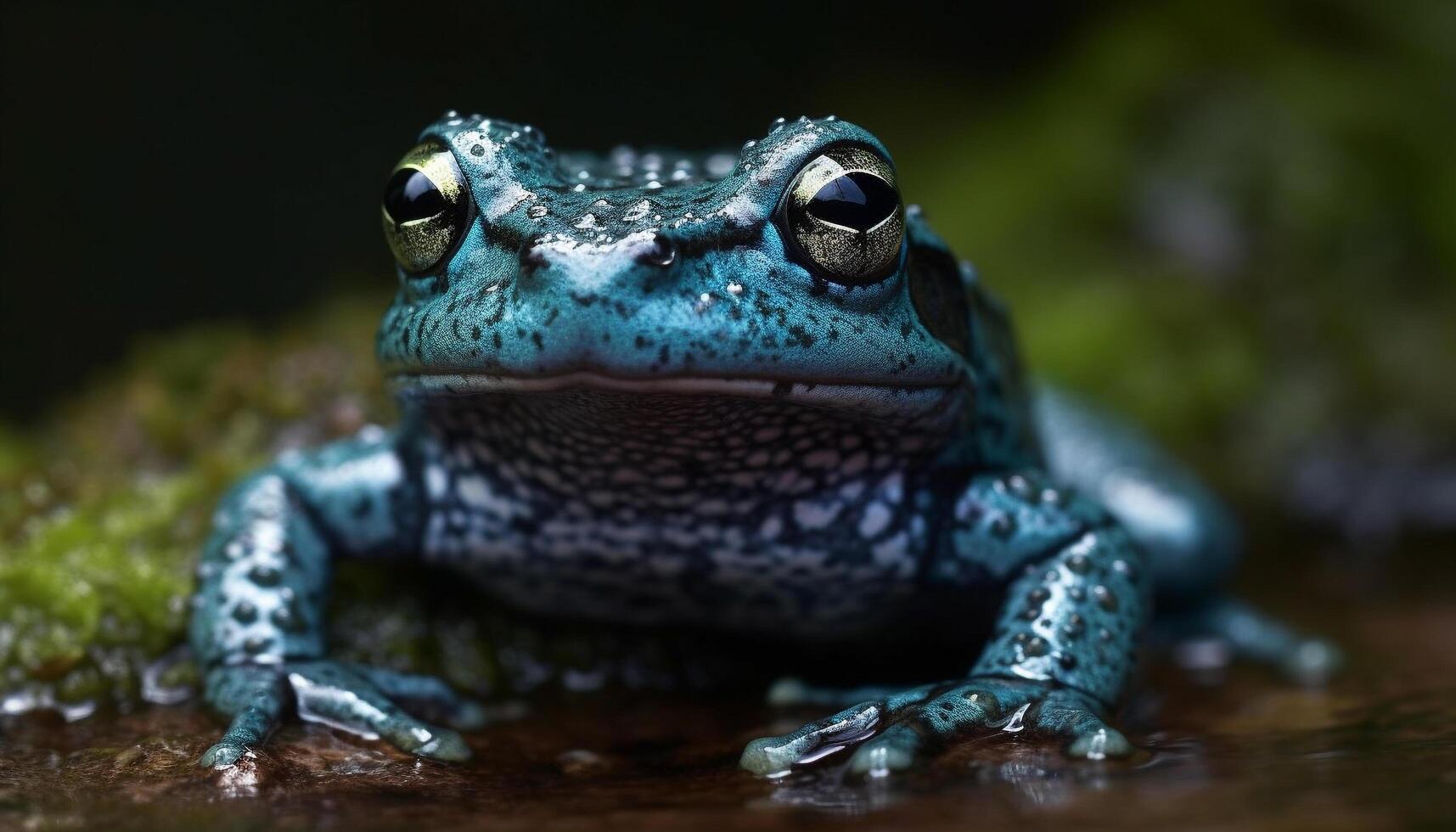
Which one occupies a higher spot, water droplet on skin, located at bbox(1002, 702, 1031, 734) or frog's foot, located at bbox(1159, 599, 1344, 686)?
frog's foot, located at bbox(1159, 599, 1344, 686)

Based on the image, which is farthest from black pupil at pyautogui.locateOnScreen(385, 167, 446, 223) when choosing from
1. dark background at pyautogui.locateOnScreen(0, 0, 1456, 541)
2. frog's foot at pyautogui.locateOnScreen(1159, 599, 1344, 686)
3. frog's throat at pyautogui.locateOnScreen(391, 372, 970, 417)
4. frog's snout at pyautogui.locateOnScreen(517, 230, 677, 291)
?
dark background at pyautogui.locateOnScreen(0, 0, 1456, 541)

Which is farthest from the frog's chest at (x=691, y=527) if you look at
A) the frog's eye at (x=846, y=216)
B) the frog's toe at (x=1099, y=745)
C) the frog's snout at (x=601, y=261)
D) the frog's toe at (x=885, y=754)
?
the frog's toe at (x=1099, y=745)

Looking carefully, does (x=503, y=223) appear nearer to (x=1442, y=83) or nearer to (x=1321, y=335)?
(x=1321, y=335)

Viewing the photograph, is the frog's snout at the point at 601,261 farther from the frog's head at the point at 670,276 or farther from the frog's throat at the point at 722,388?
the frog's throat at the point at 722,388

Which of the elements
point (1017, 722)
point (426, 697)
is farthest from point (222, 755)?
point (1017, 722)

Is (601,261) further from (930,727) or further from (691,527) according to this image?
(930,727)

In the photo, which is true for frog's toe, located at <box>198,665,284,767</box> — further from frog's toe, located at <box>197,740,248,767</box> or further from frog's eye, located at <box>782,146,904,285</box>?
frog's eye, located at <box>782,146,904,285</box>
